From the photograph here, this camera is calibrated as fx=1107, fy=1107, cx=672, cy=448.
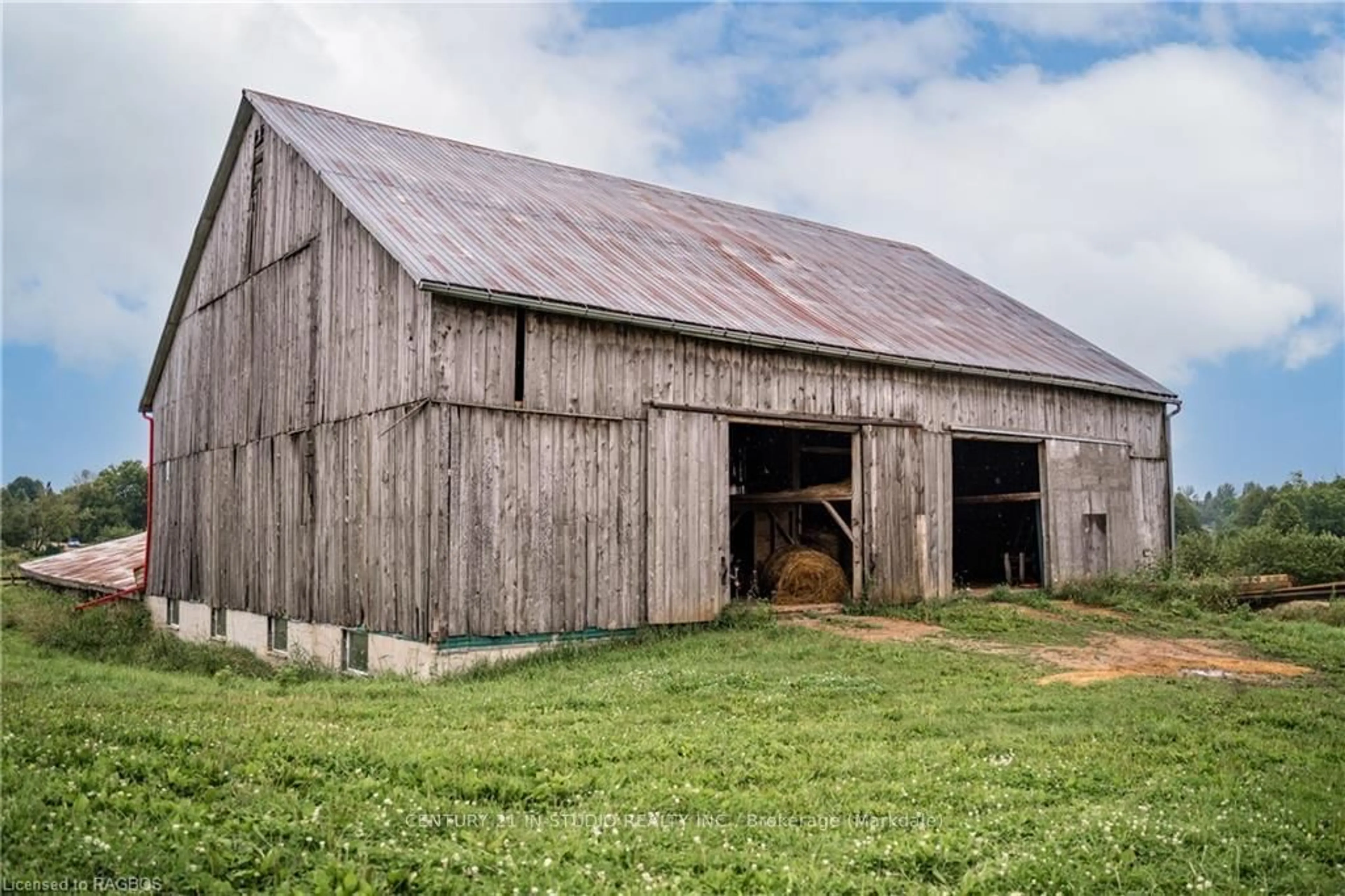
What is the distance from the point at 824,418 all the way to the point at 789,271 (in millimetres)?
5339

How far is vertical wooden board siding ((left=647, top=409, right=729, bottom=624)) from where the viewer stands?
1553 centimetres

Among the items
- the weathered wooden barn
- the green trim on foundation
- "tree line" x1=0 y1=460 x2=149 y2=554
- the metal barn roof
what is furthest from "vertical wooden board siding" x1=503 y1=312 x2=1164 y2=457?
"tree line" x1=0 y1=460 x2=149 y2=554

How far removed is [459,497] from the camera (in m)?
13.8

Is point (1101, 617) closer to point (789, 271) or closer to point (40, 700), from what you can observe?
point (789, 271)

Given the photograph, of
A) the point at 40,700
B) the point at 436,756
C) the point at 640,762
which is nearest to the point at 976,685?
the point at 640,762

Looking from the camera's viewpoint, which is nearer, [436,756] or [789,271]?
[436,756]

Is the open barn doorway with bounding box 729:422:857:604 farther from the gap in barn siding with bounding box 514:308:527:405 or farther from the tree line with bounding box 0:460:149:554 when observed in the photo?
the tree line with bounding box 0:460:149:554

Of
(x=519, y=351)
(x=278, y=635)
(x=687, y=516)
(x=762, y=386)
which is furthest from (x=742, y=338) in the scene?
(x=278, y=635)

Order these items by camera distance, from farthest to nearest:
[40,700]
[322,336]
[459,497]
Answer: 1. [322,336]
2. [459,497]
3. [40,700]

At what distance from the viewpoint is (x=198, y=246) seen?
22.0 metres

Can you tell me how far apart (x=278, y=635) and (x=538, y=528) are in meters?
6.21

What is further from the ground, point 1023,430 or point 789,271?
point 789,271

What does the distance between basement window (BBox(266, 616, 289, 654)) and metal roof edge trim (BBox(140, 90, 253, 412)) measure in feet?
26.9

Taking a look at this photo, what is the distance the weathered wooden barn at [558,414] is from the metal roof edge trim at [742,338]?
0.06 m
